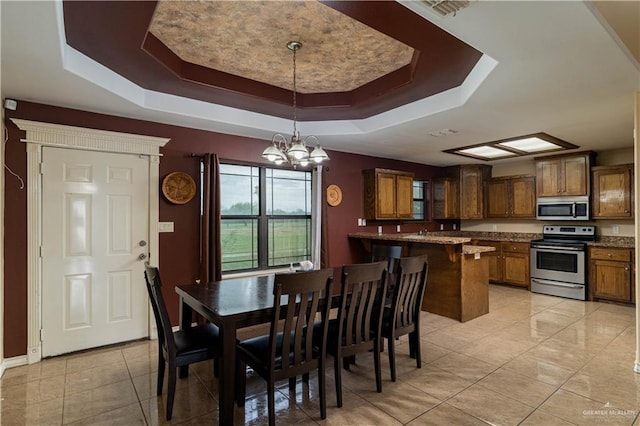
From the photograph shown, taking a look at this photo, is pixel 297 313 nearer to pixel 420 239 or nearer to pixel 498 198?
pixel 420 239

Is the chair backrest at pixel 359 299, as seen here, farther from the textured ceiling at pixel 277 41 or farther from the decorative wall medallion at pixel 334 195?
the decorative wall medallion at pixel 334 195

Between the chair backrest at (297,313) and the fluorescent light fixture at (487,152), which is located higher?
the fluorescent light fixture at (487,152)

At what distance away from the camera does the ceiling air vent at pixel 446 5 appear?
5.56 feet

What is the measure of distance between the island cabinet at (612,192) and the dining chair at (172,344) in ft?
19.6

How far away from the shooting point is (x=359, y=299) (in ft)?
8.16

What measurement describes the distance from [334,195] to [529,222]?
4033 millimetres

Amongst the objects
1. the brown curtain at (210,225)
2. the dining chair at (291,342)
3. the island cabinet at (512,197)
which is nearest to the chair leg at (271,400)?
the dining chair at (291,342)

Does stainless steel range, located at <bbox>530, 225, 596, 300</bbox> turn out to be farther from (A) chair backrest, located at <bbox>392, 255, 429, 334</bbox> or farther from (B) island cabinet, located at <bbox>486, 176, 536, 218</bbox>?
(A) chair backrest, located at <bbox>392, 255, 429, 334</bbox>

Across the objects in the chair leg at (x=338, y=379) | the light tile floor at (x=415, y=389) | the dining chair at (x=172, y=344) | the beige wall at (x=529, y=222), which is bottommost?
the light tile floor at (x=415, y=389)

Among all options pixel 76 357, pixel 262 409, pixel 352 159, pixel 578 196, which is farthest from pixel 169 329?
pixel 578 196

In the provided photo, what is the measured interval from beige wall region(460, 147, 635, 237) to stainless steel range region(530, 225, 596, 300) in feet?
0.83

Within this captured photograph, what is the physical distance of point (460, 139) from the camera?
4.58 meters

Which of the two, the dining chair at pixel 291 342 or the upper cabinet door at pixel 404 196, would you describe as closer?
the dining chair at pixel 291 342

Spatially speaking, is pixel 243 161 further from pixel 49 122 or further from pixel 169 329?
pixel 169 329
